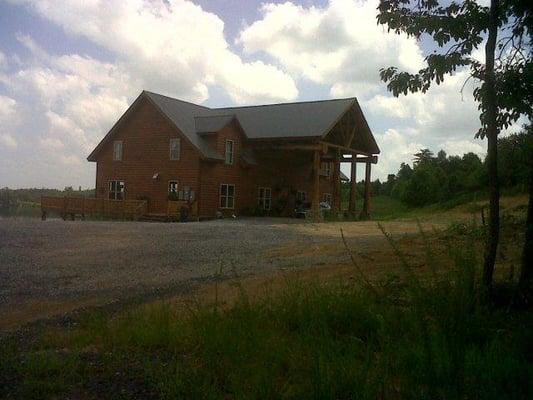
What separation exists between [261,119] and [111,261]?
24.0 metres

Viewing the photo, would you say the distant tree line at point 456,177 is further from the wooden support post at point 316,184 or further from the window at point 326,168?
the wooden support post at point 316,184

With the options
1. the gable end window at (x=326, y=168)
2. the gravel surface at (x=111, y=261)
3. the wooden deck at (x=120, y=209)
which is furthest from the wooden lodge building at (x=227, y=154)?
the gravel surface at (x=111, y=261)

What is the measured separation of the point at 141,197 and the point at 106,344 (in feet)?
89.3

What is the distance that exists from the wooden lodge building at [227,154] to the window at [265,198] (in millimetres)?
60

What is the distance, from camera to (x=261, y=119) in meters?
36.0

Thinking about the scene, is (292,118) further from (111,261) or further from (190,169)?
(111,261)

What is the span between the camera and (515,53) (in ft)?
23.4

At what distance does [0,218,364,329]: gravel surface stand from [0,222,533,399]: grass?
3.32 feet

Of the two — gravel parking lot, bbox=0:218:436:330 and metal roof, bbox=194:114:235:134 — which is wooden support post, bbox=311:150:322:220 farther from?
gravel parking lot, bbox=0:218:436:330

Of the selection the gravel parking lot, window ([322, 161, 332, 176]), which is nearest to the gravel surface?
the gravel parking lot

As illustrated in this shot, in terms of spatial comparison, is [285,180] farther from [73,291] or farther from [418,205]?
[73,291]

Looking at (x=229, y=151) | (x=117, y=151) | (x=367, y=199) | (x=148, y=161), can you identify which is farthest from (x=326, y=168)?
(x=117, y=151)

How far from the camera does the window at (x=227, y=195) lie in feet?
107

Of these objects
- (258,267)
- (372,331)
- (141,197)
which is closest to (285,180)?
(141,197)
